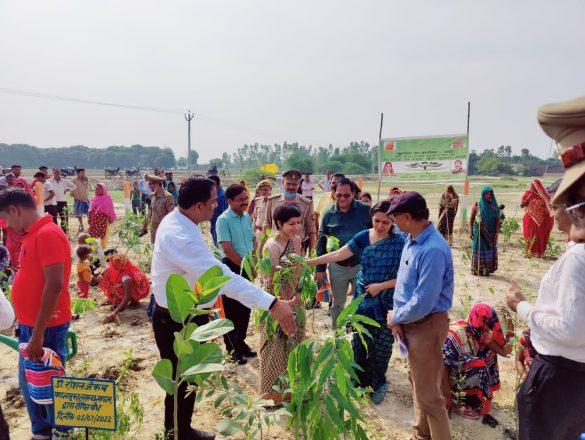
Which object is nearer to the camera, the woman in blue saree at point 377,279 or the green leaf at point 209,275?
the green leaf at point 209,275

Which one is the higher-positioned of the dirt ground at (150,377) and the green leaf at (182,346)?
the green leaf at (182,346)

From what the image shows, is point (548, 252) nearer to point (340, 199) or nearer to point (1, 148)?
point (340, 199)

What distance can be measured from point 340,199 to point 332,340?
2.29m

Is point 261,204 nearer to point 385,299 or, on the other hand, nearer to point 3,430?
point 385,299

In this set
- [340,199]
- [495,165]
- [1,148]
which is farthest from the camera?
[1,148]

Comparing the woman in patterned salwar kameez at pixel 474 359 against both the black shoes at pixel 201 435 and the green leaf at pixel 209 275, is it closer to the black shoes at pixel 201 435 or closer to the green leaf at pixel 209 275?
the black shoes at pixel 201 435

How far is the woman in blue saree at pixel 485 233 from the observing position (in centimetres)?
630

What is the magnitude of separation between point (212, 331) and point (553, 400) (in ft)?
4.25

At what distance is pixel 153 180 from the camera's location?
5.74m

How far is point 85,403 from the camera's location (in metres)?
1.72

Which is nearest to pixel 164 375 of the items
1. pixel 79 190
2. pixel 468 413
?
pixel 468 413

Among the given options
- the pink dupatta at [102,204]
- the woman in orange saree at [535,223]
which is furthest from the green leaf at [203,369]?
the woman in orange saree at [535,223]

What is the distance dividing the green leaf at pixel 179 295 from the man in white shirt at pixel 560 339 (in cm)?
112

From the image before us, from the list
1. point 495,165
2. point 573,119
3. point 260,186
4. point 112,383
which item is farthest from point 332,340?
point 495,165
